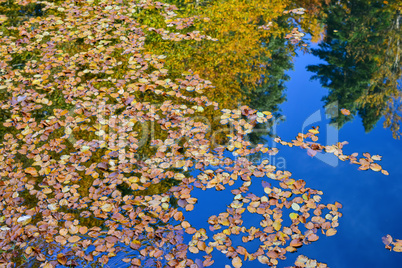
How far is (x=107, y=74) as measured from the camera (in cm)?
666

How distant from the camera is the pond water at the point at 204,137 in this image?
149 inches

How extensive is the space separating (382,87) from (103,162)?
522 centimetres

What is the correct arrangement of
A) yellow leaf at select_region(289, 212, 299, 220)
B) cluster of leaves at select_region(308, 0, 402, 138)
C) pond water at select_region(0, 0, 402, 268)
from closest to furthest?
pond water at select_region(0, 0, 402, 268)
yellow leaf at select_region(289, 212, 299, 220)
cluster of leaves at select_region(308, 0, 402, 138)

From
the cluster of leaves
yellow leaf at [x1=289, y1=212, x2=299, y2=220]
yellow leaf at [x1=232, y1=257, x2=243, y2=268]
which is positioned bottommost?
yellow leaf at [x1=232, y1=257, x2=243, y2=268]

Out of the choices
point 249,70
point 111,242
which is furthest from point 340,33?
point 111,242

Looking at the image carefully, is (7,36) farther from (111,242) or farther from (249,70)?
(111,242)

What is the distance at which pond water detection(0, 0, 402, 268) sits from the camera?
12.4 feet

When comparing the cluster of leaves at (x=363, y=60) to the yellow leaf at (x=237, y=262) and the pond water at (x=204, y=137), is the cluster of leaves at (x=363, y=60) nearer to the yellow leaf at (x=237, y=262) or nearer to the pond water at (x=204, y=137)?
the pond water at (x=204, y=137)

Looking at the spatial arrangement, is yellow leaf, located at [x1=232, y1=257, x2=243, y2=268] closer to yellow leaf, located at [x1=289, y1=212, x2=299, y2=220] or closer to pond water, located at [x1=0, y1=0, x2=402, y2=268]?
pond water, located at [x1=0, y1=0, x2=402, y2=268]

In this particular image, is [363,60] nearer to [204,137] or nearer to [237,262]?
[204,137]

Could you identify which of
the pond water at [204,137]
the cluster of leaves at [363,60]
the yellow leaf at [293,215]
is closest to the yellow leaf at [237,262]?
the pond water at [204,137]

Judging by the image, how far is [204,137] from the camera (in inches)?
204

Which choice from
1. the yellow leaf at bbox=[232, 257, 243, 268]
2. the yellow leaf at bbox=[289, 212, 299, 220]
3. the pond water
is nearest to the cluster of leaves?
the pond water

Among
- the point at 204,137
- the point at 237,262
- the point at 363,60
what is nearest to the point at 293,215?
the point at 237,262
